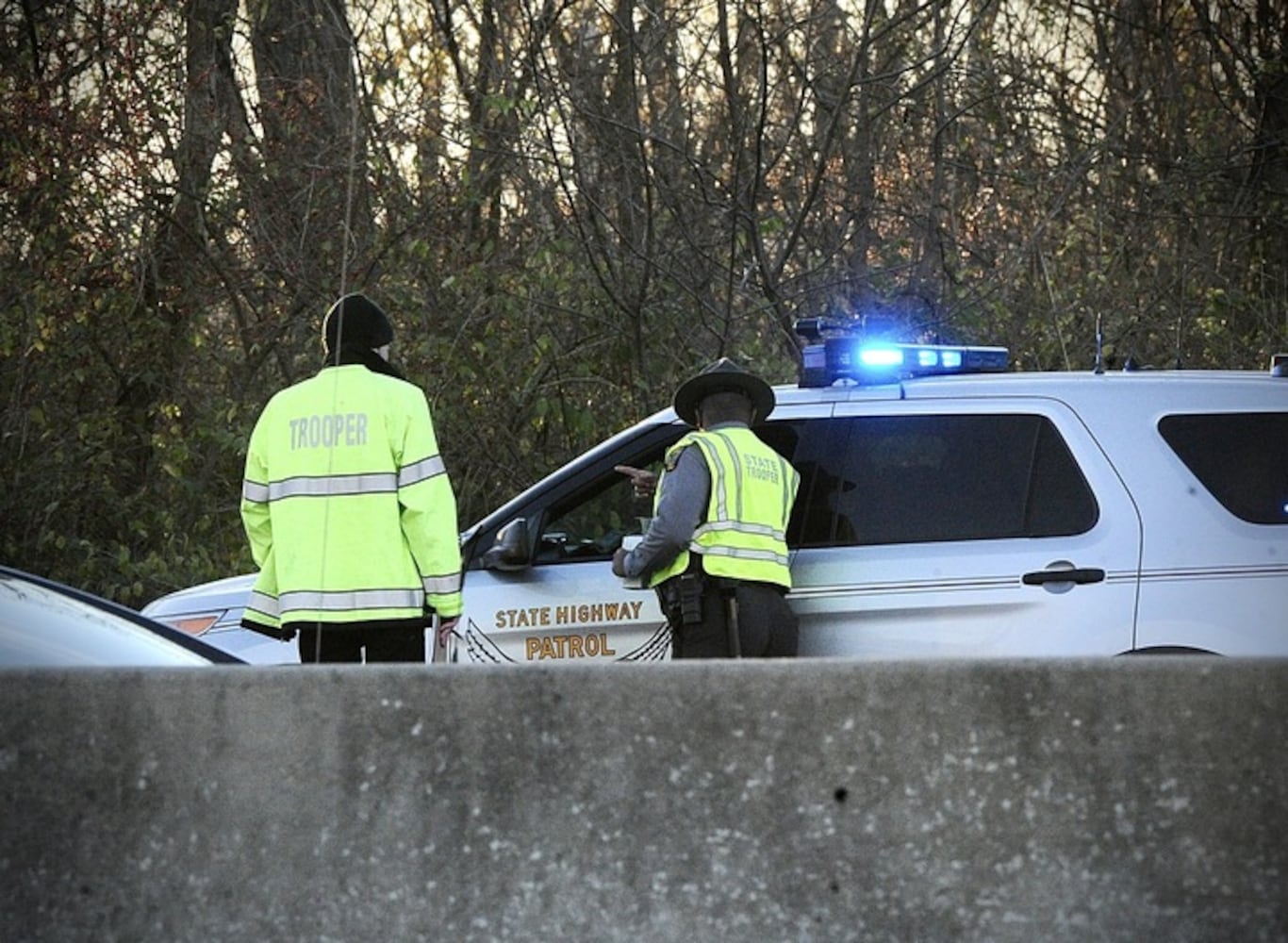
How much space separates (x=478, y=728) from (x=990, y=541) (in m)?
3.43

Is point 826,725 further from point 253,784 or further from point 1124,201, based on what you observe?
point 1124,201

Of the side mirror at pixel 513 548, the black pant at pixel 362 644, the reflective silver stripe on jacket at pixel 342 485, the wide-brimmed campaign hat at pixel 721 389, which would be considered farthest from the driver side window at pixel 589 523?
the reflective silver stripe on jacket at pixel 342 485

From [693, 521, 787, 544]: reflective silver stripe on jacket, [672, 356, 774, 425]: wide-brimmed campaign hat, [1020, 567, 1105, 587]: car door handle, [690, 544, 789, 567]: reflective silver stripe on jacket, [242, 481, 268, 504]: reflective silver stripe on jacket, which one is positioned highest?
[672, 356, 774, 425]: wide-brimmed campaign hat

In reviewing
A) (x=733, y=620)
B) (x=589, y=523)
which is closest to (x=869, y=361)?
(x=733, y=620)

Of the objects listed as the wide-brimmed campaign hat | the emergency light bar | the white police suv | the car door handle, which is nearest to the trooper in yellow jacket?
the white police suv

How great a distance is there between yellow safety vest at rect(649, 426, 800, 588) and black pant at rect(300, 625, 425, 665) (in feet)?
3.07

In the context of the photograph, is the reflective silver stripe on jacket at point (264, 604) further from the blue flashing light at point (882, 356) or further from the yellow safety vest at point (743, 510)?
the blue flashing light at point (882, 356)

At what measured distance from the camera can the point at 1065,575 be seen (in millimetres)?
6434

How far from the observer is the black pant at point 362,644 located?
6.37m

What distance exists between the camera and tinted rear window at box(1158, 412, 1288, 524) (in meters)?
6.39

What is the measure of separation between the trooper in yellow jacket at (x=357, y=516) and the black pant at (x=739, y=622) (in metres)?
0.88

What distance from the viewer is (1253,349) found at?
14.3 m

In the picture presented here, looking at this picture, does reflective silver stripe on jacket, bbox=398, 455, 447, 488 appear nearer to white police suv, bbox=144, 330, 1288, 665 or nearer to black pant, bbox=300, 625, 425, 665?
black pant, bbox=300, 625, 425, 665

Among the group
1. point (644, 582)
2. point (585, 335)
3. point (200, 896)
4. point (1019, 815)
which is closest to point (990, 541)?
point (644, 582)
